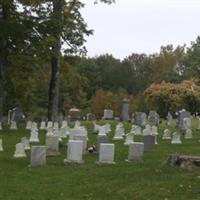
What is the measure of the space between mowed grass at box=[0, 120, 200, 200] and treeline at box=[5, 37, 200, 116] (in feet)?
59.5

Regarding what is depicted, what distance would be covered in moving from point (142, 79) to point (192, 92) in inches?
1951

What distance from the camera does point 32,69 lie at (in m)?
36.7

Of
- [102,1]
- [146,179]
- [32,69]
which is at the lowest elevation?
[146,179]

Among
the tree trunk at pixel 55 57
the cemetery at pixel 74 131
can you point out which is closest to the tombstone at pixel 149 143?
the cemetery at pixel 74 131

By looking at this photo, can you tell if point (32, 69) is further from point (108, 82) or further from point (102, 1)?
point (108, 82)

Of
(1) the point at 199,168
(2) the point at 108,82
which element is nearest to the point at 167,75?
(2) the point at 108,82

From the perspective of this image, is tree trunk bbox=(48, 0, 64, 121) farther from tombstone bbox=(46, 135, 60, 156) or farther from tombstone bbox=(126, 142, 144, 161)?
tombstone bbox=(126, 142, 144, 161)

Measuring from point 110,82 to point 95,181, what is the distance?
268 ft

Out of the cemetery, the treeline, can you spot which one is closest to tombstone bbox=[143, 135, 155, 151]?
the cemetery

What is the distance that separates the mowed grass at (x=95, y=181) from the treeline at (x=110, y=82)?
18.1 metres

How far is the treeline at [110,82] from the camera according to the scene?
39.5 metres

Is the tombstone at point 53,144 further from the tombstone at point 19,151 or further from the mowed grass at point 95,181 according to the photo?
the mowed grass at point 95,181

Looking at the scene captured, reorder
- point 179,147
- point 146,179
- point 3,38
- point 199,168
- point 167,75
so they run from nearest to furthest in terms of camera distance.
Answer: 1. point 146,179
2. point 199,168
3. point 179,147
4. point 3,38
5. point 167,75

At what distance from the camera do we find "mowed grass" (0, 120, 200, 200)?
11750 mm
